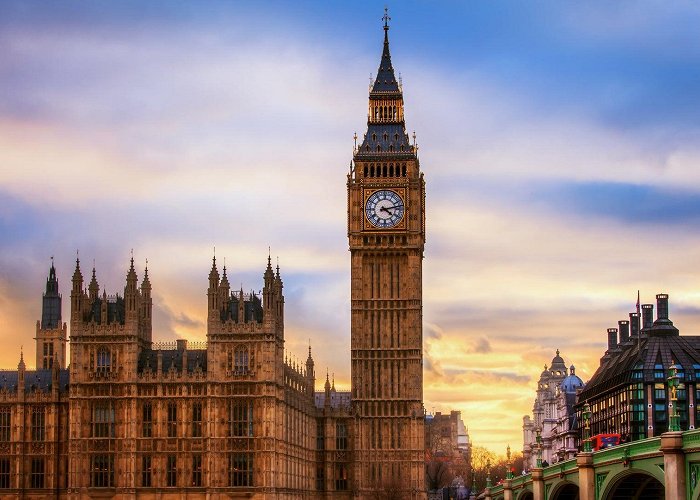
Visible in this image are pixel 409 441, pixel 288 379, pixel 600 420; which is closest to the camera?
pixel 288 379

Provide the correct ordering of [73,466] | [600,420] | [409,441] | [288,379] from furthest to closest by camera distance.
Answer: [600,420] → [409,441] → [288,379] → [73,466]

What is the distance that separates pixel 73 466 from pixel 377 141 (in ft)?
177

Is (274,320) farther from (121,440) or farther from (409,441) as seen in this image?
(409,441)

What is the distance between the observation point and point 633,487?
8662 cm

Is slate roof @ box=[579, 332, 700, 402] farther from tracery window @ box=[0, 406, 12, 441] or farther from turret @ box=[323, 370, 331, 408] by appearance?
tracery window @ box=[0, 406, 12, 441]

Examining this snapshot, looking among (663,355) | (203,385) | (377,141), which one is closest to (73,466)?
(203,385)

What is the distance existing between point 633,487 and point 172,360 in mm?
62237

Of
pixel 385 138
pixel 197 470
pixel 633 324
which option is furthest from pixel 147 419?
pixel 633 324

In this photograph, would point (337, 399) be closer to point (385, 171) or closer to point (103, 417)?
point (385, 171)

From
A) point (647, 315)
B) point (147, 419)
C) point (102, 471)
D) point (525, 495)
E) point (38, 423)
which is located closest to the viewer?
point (525, 495)

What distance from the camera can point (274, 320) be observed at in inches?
5428

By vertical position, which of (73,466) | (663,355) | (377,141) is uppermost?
(377,141)

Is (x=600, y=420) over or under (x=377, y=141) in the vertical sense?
under

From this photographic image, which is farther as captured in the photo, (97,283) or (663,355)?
(663,355)
